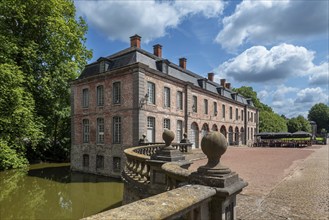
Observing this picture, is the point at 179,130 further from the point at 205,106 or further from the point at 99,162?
the point at 99,162

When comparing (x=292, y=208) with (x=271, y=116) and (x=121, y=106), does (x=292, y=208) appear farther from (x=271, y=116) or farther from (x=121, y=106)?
(x=271, y=116)

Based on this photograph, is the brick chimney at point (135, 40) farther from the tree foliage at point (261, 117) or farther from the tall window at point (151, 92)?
the tree foliage at point (261, 117)

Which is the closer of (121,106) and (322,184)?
(322,184)

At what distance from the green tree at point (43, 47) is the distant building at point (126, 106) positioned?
193cm

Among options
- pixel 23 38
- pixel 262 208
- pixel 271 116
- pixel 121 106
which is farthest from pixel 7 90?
pixel 271 116

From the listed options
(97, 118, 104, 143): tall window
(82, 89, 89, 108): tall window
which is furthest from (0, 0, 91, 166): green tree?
(97, 118, 104, 143): tall window

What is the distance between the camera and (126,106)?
1689cm

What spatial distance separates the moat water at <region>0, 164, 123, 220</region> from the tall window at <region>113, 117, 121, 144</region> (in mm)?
2725

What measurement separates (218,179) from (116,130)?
15769 millimetres

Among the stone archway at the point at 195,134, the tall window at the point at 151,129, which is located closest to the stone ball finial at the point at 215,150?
the tall window at the point at 151,129

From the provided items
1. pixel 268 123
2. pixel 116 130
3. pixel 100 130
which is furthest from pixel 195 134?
pixel 268 123

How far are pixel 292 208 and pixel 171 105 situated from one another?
15.3 m

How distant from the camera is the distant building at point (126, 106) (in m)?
16.6

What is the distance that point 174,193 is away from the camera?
2129mm
